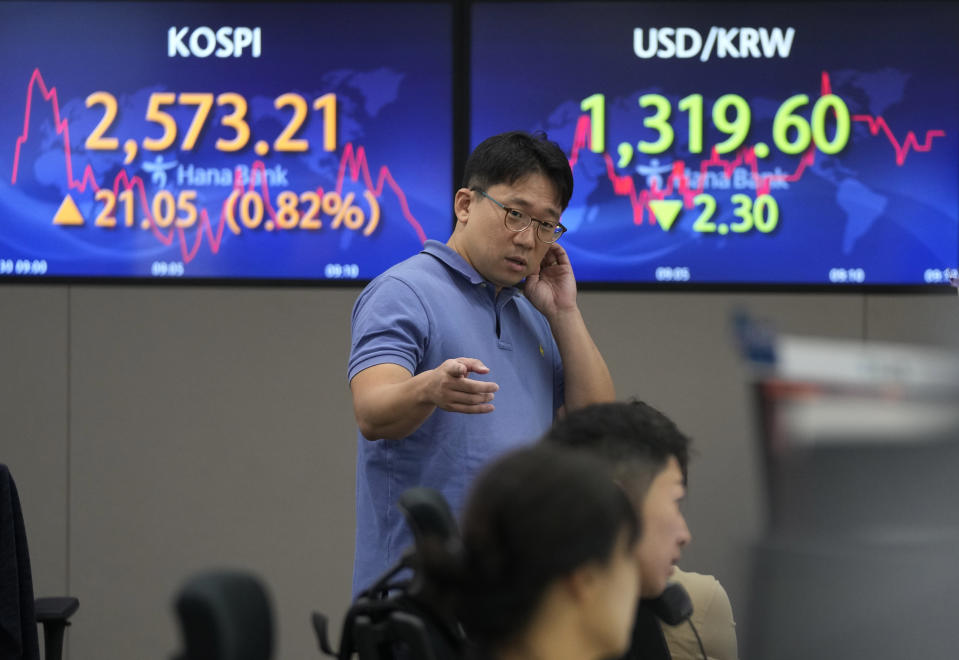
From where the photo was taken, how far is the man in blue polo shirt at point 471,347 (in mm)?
1551

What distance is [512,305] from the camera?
185cm

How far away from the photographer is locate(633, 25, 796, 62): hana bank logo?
302 centimetres

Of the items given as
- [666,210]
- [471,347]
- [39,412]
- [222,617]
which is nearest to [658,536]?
[471,347]

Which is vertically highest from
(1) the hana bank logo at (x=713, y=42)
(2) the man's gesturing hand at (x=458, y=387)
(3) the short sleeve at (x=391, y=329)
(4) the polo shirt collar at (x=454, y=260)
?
(1) the hana bank logo at (x=713, y=42)

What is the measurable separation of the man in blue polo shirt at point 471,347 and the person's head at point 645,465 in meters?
0.15

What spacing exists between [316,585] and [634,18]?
6.26 feet

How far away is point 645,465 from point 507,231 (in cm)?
52

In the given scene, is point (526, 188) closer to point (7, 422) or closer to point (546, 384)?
point (546, 384)

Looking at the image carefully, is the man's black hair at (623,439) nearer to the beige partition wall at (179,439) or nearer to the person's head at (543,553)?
the person's head at (543,553)

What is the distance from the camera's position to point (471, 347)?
1694 millimetres

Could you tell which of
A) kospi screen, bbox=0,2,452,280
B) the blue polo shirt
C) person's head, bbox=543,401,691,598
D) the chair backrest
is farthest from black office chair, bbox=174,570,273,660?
kospi screen, bbox=0,2,452,280

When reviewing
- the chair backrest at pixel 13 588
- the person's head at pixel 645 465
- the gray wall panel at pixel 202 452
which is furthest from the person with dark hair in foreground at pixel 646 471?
the gray wall panel at pixel 202 452

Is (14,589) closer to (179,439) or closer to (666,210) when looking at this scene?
(179,439)

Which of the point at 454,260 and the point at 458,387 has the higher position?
the point at 454,260
